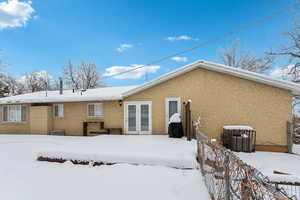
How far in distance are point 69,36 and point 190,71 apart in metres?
13.6

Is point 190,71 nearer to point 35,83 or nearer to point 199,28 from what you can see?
point 199,28

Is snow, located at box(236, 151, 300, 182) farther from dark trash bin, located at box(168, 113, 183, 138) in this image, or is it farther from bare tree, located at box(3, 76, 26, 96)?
bare tree, located at box(3, 76, 26, 96)

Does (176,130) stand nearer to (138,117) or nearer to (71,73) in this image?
(138,117)

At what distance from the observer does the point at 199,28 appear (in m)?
15.2

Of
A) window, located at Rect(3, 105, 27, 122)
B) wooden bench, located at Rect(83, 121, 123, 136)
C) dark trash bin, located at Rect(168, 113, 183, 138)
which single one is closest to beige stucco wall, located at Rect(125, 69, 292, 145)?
dark trash bin, located at Rect(168, 113, 183, 138)

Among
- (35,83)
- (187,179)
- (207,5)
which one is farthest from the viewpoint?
(35,83)

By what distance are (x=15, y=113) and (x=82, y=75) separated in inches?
568

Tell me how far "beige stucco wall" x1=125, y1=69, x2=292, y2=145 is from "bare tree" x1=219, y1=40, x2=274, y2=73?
39.8 ft

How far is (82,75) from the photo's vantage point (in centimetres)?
2419

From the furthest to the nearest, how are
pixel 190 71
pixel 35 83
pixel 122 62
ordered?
pixel 35 83
pixel 122 62
pixel 190 71

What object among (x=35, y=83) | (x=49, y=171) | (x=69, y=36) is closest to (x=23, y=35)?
(x=69, y=36)

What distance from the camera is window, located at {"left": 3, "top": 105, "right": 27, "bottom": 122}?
35.0 ft

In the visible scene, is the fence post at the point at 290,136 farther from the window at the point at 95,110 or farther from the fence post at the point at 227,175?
the window at the point at 95,110

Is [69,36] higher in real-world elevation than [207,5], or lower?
lower
